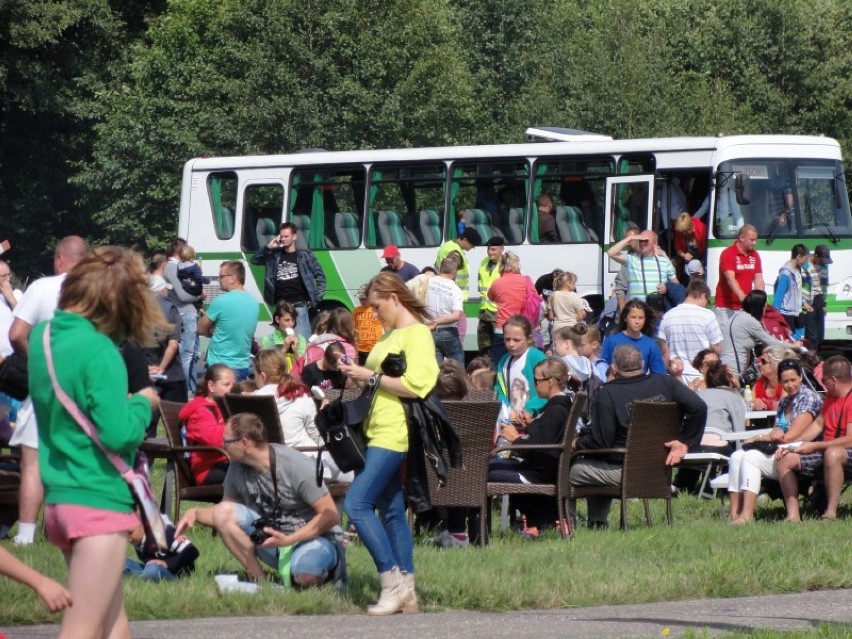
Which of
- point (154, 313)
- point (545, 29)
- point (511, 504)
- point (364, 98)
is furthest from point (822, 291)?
point (545, 29)

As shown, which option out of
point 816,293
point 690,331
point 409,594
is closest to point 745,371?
point 690,331

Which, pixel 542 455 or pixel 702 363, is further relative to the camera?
pixel 702 363

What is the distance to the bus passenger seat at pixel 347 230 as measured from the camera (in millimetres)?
23938

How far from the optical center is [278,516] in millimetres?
8633

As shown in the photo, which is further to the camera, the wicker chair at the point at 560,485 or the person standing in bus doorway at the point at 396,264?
the person standing in bus doorway at the point at 396,264

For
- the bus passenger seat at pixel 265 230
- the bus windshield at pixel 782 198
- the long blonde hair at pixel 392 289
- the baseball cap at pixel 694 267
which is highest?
the bus windshield at pixel 782 198

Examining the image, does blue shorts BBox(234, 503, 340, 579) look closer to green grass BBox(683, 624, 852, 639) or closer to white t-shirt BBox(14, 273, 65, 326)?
white t-shirt BBox(14, 273, 65, 326)

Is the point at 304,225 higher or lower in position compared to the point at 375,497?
higher

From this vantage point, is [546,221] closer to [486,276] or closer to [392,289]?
[486,276]

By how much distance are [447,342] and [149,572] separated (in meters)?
9.37

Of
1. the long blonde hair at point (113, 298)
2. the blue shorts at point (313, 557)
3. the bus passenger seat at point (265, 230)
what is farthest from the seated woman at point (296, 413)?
the bus passenger seat at point (265, 230)

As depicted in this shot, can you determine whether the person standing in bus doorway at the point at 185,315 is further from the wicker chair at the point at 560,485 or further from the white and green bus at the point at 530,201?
the wicker chair at the point at 560,485

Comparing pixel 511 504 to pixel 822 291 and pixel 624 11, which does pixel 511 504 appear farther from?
pixel 624 11

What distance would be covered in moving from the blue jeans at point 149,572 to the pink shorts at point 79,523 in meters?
3.65
